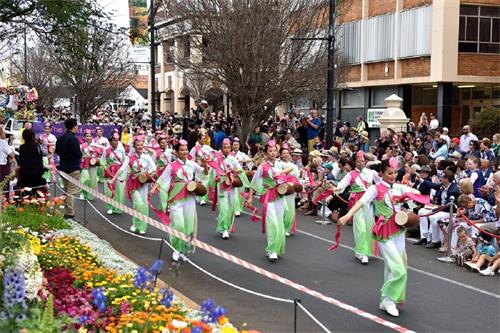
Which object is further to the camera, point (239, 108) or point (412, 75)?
point (412, 75)

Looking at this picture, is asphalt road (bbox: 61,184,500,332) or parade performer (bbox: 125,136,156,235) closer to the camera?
asphalt road (bbox: 61,184,500,332)

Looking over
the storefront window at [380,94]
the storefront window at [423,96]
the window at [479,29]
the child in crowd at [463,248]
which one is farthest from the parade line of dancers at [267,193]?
the storefront window at [380,94]

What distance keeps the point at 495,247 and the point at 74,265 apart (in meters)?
6.46

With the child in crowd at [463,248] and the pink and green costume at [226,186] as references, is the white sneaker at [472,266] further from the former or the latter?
the pink and green costume at [226,186]

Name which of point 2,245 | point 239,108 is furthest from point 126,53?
point 2,245

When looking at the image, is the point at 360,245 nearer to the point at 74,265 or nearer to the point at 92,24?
the point at 74,265

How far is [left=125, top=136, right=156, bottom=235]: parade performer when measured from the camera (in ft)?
44.4

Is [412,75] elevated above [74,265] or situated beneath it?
elevated above

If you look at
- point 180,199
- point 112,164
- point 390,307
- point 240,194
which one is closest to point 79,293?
point 390,307

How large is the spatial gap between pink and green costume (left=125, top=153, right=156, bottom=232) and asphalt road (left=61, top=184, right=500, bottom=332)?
50 cm

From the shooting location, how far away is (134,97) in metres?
73.1

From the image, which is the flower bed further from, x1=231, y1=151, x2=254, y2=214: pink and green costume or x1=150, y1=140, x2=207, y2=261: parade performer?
x1=231, y1=151, x2=254, y2=214: pink and green costume

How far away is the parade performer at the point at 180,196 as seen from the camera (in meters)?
11.0

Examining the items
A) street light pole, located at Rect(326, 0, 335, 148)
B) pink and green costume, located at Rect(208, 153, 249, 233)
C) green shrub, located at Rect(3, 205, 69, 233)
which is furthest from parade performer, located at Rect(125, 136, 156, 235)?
street light pole, located at Rect(326, 0, 335, 148)
